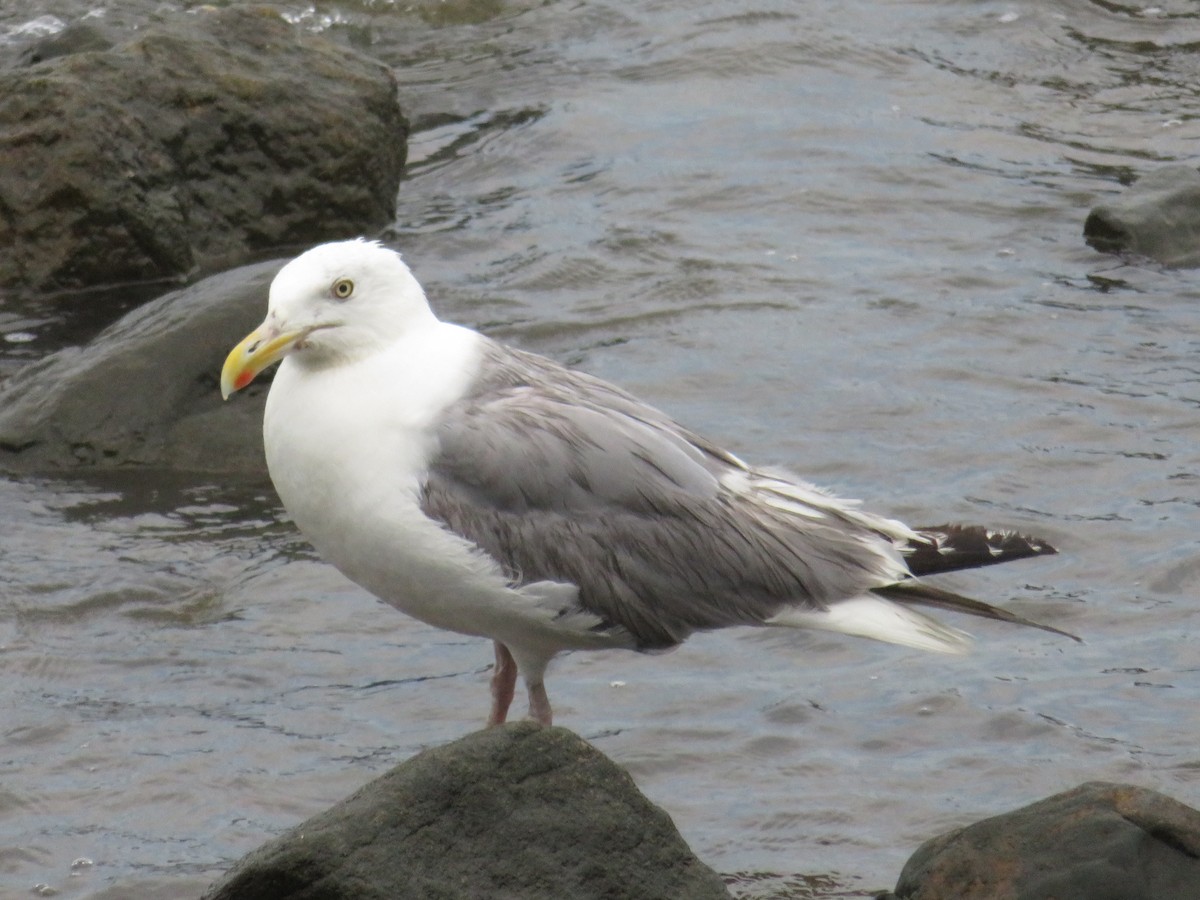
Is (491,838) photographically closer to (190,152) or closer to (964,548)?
(964,548)

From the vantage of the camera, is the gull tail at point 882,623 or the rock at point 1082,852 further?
the gull tail at point 882,623

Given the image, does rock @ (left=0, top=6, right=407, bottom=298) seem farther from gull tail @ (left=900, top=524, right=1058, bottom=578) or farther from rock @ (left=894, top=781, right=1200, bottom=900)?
rock @ (left=894, top=781, right=1200, bottom=900)

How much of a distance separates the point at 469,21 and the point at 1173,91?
5.48m

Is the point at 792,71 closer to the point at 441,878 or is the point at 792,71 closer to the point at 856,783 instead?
the point at 856,783

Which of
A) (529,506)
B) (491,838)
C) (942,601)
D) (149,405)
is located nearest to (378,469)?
(529,506)

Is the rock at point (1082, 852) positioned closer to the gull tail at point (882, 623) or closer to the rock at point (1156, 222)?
the gull tail at point (882, 623)

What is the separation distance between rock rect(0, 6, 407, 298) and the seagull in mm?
4724

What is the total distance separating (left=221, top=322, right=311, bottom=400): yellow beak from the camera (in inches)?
215

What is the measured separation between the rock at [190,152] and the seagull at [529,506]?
4.72m

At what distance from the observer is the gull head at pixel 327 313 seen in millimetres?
5500

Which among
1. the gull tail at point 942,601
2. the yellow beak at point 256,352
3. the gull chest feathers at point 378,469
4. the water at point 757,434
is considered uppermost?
the yellow beak at point 256,352

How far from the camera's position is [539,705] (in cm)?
588

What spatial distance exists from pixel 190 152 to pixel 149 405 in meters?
2.35

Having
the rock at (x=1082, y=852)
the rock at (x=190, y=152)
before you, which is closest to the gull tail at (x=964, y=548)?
the rock at (x=1082, y=852)
